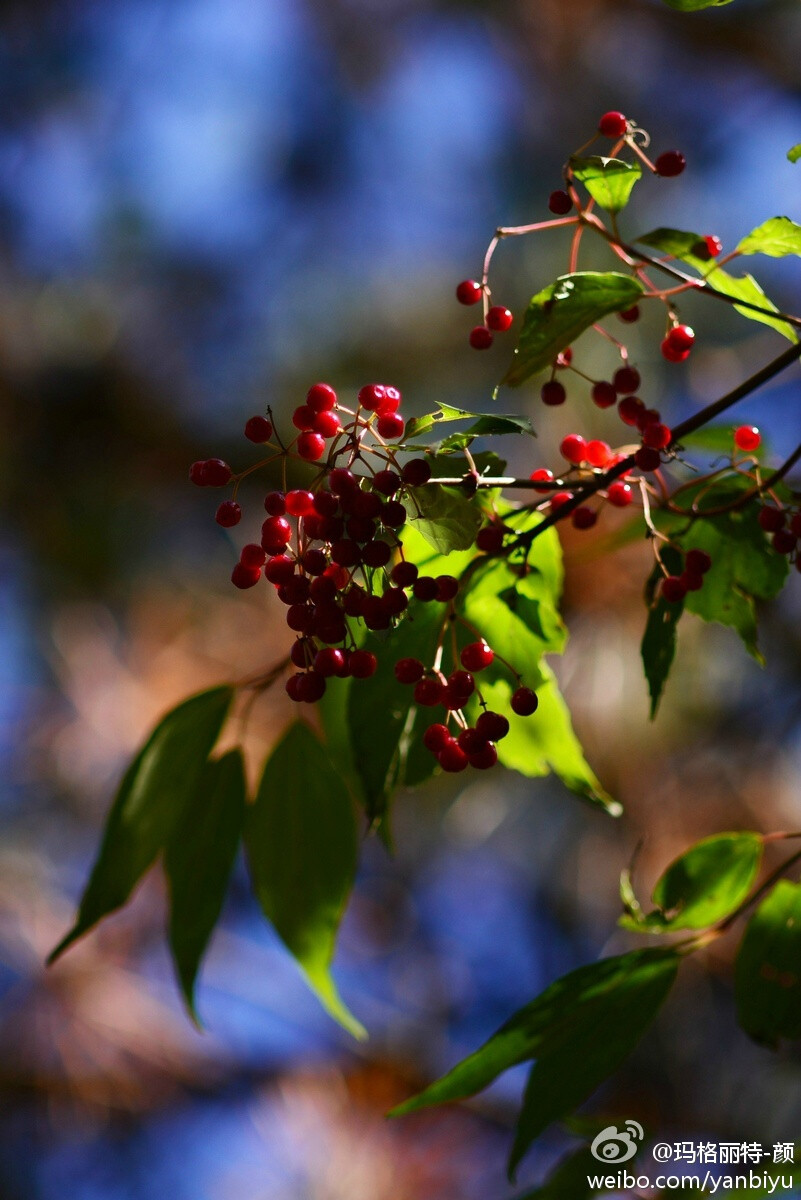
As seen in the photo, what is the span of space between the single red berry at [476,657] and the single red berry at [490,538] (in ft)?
0.14

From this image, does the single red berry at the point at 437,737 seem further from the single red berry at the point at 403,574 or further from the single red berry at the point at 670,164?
the single red berry at the point at 670,164

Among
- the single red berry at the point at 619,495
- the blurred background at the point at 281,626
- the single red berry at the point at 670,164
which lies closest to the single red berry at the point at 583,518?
the single red berry at the point at 619,495

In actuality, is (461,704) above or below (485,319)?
below

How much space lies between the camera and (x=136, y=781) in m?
0.45

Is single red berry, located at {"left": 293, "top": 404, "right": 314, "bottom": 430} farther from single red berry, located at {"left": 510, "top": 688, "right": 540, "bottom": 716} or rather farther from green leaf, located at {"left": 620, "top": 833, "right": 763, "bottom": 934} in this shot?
green leaf, located at {"left": 620, "top": 833, "right": 763, "bottom": 934}

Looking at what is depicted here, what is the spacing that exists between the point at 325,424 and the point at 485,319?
9cm

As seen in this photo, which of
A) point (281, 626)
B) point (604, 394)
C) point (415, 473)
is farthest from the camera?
point (281, 626)

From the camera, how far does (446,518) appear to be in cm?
30

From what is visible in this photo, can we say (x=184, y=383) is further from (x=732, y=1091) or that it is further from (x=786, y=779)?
(x=732, y=1091)

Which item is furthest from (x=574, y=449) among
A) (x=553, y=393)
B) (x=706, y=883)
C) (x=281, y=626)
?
(x=281, y=626)

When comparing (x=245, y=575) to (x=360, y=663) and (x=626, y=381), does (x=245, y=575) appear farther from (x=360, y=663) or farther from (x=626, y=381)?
(x=626, y=381)

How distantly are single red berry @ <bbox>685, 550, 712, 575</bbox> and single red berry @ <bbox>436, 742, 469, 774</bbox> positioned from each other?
100 millimetres

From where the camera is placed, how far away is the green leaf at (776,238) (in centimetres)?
29

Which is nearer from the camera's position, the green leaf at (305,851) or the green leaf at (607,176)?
the green leaf at (607,176)
